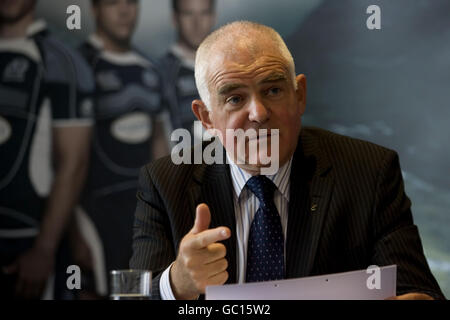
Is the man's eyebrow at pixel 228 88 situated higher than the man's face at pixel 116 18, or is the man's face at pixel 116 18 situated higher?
the man's face at pixel 116 18

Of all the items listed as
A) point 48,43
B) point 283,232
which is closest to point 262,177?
point 283,232

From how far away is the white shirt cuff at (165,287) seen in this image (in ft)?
6.58

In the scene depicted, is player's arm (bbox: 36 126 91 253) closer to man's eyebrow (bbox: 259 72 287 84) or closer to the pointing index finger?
man's eyebrow (bbox: 259 72 287 84)

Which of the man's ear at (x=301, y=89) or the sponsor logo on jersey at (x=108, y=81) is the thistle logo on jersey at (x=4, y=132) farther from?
the man's ear at (x=301, y=89)

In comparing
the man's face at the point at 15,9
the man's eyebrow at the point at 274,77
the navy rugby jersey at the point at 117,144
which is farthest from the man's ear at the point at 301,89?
the man's face at the point at 15,9

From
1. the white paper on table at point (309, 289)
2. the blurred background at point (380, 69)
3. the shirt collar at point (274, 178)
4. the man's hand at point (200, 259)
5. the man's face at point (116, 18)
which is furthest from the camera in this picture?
the man's face at point (116, 18)

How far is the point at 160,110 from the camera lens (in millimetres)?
4875

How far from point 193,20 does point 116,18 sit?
2.07ft

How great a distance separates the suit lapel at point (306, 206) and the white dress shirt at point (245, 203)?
5 cm

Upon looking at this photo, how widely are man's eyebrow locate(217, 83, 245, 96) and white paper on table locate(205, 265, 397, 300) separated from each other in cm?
93

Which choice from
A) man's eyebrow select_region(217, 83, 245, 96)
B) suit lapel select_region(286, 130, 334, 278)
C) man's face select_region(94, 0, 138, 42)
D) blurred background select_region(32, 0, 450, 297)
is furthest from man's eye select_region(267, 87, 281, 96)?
man's face select_region(94, 0, 138, 42)

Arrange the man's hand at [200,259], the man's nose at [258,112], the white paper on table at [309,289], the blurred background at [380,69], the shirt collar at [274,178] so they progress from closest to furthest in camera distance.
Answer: the white paper on table at [309,289], the man's hand at [200,259], the man's nose at [258,112], the shirt collar at [274,178], the blurred background at [380,69]

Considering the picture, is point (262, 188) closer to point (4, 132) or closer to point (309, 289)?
point (309, 289)
